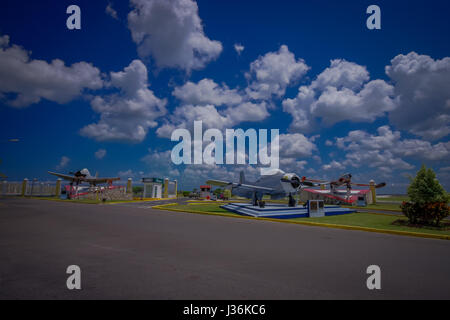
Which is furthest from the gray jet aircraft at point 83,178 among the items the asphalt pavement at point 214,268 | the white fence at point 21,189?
the asphalt pavement at point 214,268

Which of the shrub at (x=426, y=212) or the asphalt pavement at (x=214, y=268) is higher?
the shrub at (x=426, y=212)

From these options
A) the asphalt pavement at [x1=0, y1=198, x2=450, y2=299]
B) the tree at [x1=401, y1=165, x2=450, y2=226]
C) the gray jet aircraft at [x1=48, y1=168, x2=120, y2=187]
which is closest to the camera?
the asphalt pavement at [x1=0, y1=198, x2=450, y2=299]

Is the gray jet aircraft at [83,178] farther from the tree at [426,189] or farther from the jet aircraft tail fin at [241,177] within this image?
the tree at [426,189]

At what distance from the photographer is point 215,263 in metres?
5.29

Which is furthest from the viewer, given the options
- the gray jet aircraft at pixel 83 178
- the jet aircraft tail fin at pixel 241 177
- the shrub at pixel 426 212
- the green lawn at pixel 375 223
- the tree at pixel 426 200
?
A: the gray jet aircraft at pixel 83 178

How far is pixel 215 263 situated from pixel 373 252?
16.2 feet

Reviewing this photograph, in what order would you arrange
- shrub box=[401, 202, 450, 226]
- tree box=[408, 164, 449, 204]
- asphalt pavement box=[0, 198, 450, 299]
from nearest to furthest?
asphalt pavement box=[0, 198, 450, 299] < shrub box=[401, 202, 450, 226] < tree box=[408, 164, 449, 204]

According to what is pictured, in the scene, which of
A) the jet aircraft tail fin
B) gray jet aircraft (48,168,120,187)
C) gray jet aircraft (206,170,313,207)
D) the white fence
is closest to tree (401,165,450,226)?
gray jet aircraft (206,170,313,207)

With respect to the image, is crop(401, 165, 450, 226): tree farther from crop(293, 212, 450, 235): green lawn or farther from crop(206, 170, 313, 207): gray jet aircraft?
crop(206, 170, 313, 207): gray jet aircraft

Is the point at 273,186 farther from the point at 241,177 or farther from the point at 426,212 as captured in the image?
the point at 426,212

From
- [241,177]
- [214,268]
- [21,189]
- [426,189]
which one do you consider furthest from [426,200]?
[21,189]

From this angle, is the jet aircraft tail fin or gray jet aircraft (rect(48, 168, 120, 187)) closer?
the jet aircraft tail fin

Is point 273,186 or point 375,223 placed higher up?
point 273,186
